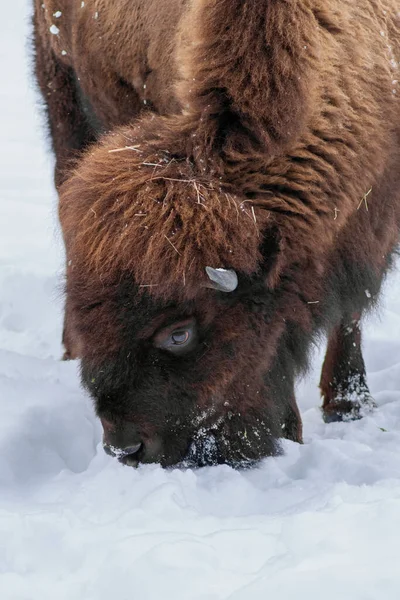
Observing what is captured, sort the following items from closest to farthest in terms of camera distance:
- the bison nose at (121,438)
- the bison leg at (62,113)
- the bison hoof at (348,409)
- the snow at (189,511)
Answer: the snow at (189,511) < the bison nose at (121,438) < the bison hoof at (348,409) < the bison leg at (62,113)

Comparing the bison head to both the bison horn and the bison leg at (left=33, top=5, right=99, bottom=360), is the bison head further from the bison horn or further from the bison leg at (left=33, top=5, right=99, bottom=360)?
the bison leg at (left=33, top=5, right=99, bottom=360)

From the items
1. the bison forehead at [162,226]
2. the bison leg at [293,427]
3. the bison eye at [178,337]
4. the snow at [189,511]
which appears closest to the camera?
the snow at [189,511]

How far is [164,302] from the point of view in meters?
2.97

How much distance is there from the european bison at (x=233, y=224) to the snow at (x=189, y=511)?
0.26 metres

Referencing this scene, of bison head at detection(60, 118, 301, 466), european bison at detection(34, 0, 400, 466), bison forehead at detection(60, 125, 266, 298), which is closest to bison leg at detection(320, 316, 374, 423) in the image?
european bison at detection(34, 0, 400, 466)

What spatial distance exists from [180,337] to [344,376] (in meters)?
1.78

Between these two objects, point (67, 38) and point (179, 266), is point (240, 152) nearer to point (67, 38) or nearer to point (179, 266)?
point (179, 266)

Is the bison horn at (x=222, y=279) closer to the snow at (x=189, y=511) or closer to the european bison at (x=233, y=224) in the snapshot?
the european bison at (x=233, y=224)

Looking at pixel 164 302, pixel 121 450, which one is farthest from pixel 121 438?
pixel 164 302

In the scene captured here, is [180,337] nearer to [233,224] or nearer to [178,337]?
[178,337]

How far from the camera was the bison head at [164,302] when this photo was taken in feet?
9.48

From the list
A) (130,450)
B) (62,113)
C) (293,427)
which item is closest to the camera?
(130,450)

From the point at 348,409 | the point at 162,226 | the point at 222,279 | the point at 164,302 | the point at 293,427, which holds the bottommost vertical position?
the point at 348,409

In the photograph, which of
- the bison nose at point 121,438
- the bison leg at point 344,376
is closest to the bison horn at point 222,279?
the bison nose at point 121,438
